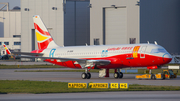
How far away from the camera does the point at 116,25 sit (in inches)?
3118

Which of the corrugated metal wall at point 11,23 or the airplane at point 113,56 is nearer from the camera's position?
the airplane at point 113,56

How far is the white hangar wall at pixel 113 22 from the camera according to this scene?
75.4m

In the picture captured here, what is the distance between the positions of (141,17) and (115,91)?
54.9 meters

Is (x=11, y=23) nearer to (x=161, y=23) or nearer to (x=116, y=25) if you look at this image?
(x=116, y=25)

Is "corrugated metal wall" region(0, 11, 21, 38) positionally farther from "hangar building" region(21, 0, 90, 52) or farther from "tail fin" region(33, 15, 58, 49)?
"tail fin" region(33, 15, 58, 49)

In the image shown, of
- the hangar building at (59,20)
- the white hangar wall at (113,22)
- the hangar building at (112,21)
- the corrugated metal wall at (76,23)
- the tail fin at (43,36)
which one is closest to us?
the tail fin at (43,36)

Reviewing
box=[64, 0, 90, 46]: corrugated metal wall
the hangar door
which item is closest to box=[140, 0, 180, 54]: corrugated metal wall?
the hangar door

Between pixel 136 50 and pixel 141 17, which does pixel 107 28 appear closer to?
pixel 141 17

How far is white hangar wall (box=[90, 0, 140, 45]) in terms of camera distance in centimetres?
7544

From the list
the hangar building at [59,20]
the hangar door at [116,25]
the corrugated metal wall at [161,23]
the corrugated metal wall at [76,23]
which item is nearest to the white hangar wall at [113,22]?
the hangar door at [116,25]

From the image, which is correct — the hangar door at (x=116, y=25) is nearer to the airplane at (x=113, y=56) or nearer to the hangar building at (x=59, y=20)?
the hangar building at (x=59, y=20)

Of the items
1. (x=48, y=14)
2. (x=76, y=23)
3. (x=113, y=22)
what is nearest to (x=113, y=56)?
(x=113, y=22)

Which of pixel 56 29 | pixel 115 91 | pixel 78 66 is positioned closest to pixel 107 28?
pixel 56 29

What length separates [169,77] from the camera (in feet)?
116
